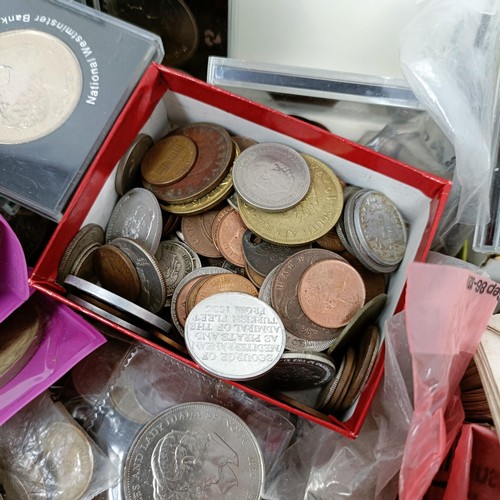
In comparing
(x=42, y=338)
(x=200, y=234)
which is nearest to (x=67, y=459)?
(x=42, y=338)

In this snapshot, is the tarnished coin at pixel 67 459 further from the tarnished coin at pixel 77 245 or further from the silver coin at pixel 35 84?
the silver coin at pixel 35 84

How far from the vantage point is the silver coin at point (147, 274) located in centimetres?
88

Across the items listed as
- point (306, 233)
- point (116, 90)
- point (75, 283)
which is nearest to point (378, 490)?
point (306, 233)

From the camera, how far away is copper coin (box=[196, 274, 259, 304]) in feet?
3.00

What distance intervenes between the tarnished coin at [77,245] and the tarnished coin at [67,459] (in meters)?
0.25

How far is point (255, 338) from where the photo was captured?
32.9 inches

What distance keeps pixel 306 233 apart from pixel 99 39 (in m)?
0.45

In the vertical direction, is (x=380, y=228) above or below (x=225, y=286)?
above

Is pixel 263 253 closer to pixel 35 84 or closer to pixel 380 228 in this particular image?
pixel 380 228

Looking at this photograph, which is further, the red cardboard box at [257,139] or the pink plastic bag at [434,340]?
the red cardboard box at [257,139]

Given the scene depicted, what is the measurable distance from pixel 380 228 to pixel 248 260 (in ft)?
0.72

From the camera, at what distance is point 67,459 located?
0.89 meters

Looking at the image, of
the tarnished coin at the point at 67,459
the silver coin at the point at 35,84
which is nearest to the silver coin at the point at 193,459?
the tarnished coin at the point at 67,459

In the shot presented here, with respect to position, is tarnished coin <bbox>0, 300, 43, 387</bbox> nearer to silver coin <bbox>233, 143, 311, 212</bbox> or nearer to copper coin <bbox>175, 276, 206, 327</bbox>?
copper coin <bbox>175, 276, 206, 327</bbox>
